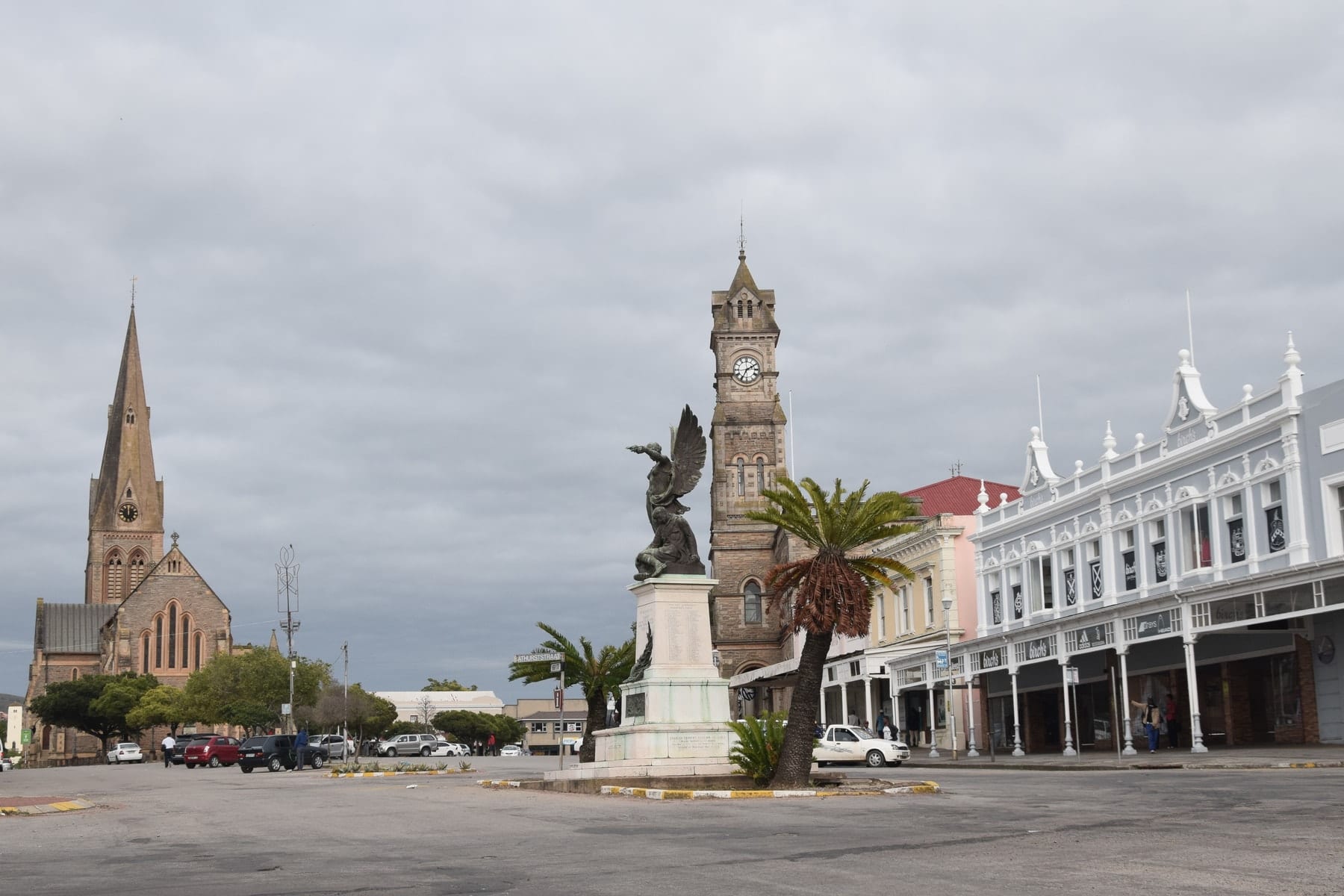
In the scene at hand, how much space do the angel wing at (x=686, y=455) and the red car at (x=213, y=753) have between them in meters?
37.2

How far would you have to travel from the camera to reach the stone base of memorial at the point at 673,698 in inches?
953

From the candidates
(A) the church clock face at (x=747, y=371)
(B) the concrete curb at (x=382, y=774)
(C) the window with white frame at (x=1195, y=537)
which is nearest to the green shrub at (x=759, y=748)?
(C) the window with white frame at (x=1195, y=537)

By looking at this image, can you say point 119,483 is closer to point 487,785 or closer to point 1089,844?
point 487,785

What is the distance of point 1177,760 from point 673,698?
38.4 ft

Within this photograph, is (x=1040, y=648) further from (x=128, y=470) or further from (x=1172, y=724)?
(x=128, y=470)

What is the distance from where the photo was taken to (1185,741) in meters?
37.1

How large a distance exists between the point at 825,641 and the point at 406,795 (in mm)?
8039

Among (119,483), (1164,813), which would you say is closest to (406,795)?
(1164,813)

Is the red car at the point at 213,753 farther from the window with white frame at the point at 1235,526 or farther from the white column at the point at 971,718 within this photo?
the window with white frame at the point at 1235,526

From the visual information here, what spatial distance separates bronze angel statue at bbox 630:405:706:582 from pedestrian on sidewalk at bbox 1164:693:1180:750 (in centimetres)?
1721

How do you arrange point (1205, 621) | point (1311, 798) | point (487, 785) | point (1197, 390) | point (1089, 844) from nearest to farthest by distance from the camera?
1. point (1089, 844)
2. point (1311, 798)
3. point (487, 785)
4. point (1205, 621)
5. point (1197, 390)

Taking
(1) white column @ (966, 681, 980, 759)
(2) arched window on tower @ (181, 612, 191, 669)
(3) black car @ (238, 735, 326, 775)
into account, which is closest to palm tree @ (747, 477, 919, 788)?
(1) white column @ (966, 681, 980, 759)

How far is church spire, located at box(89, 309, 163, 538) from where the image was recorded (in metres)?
130

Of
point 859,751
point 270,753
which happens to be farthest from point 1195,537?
point 270,753
